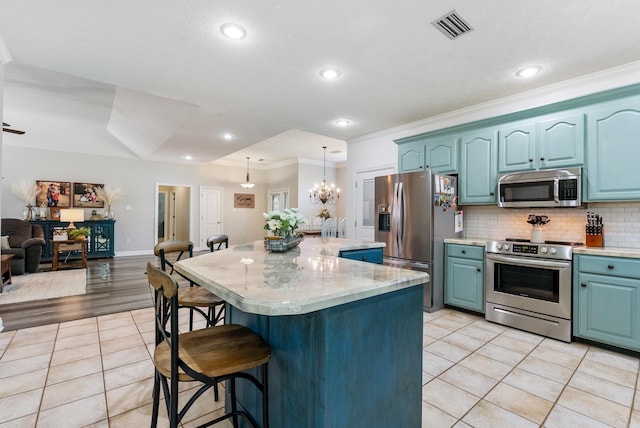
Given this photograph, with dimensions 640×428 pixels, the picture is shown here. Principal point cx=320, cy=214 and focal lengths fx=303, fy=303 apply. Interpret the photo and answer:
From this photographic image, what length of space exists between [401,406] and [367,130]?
4.20 m

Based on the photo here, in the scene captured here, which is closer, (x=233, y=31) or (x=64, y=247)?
(x=233, y=31)

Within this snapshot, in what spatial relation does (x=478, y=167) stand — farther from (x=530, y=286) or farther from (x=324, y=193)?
(x=324, y=193)

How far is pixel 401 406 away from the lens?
1.45 metres

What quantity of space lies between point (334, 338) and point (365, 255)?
6.43 ft

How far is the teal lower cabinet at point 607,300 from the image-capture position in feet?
8.14

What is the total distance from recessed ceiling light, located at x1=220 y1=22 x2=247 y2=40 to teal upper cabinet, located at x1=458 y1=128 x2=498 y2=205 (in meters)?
2.79

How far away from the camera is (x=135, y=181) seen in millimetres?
8031

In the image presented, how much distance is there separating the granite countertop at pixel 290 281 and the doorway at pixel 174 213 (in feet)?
26.3

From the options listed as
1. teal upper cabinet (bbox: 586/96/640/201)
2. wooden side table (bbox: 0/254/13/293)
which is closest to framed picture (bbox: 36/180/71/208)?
wooden side table (bbox: 0/254/13/293)

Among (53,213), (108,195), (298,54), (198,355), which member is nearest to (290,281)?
(198,355)

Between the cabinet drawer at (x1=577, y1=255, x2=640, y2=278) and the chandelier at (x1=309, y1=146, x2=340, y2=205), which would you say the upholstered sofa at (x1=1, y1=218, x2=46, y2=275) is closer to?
the chandelier at (x1=309, y1=146, x2=340, y2=205)

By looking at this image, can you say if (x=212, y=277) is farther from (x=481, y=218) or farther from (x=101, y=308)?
(x=481, y=218)

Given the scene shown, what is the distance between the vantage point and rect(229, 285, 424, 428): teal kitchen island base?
3.79 feet

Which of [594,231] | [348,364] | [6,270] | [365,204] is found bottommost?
[6,270]
